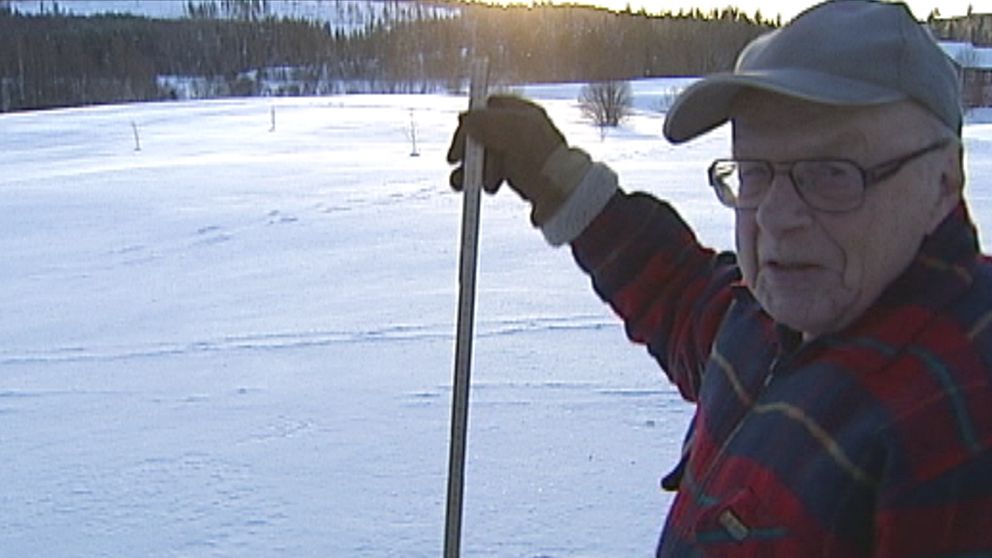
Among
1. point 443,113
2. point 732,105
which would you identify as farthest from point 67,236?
point 443,113

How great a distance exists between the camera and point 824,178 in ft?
2.92

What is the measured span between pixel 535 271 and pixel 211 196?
14.5ft

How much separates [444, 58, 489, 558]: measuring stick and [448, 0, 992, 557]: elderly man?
1.39ft

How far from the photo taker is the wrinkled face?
87 centimetres

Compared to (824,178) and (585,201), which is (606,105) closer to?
(585,201)

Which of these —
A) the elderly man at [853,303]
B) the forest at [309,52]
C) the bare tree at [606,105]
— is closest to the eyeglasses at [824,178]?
the elderly man at [853,303]

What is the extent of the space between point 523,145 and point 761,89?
1.79ft

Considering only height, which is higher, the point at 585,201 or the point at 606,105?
the point at 585,201

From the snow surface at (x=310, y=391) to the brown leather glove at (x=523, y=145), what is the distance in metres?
1.23

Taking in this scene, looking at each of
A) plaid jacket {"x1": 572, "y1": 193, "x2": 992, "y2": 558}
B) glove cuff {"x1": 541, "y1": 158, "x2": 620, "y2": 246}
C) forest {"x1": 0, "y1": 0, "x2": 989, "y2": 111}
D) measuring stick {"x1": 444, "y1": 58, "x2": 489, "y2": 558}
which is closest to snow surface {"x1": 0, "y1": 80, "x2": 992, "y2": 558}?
measuring stick {"x1": 444, "y1": 58, "x2": 489, "y2": 558}

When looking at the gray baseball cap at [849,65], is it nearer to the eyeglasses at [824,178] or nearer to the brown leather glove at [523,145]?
the eyeglasses at [824,178]

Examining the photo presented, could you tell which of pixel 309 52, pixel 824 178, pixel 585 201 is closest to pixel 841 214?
pixel 824 178

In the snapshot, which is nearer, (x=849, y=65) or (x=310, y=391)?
(x=849, y=65)

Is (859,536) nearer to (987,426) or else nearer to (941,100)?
(987,426)
